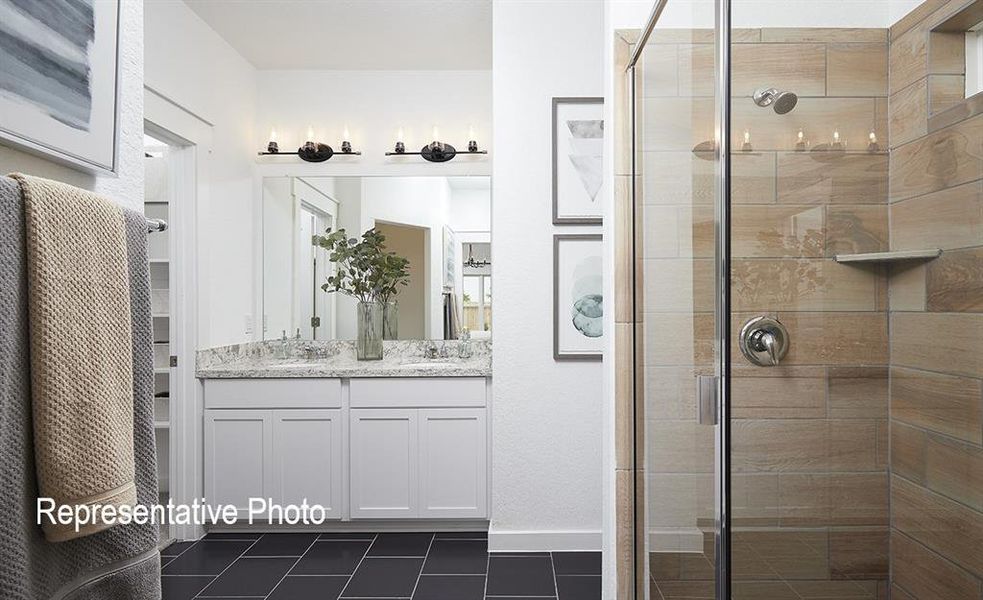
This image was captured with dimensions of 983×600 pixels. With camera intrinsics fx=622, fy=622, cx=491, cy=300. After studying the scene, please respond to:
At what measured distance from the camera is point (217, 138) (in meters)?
3.21

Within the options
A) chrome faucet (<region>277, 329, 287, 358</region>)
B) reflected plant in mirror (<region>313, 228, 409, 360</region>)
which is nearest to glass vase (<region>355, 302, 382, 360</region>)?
reflected plant in mirror (<region>313, 228, 409, 360</region>)

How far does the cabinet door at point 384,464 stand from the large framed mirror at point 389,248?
647 millimetres

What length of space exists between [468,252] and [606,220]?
5.65 ft

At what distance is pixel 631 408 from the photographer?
182 centimetres

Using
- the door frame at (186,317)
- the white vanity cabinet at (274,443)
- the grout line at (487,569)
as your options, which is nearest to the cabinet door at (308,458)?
the white vanity cabinet at (274,443)

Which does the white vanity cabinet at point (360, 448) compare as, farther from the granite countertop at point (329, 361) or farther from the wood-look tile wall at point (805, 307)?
the wood-look tile wall at point (805, 307)

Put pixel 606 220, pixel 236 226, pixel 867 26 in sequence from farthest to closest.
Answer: pixel 236 226
pixel 606 220
pixel 867 26

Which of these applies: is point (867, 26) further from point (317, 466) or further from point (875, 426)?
point (317, 466)

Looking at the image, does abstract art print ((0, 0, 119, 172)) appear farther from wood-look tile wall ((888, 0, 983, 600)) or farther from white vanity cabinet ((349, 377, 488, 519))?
white vanity cabinet ((349, 377, 488, 519))

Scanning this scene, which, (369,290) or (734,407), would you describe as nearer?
(734,407)

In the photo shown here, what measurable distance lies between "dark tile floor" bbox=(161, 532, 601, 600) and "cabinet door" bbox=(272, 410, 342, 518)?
0.21 metres

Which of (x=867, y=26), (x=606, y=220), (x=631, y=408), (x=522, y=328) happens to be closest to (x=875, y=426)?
(x=867, y=26)

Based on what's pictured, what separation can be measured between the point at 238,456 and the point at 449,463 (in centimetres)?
103

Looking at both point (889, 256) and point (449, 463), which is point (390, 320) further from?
point (889, 256)
